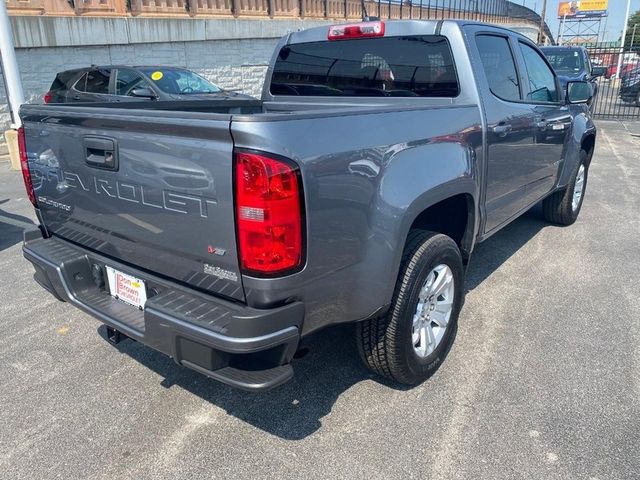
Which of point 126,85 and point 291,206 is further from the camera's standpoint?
point 126,85

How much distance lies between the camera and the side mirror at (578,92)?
4891 millimetres

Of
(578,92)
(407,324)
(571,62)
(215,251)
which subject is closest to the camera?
(215,251)

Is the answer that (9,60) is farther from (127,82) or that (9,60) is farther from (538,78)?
(538,78)

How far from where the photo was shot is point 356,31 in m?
3.67

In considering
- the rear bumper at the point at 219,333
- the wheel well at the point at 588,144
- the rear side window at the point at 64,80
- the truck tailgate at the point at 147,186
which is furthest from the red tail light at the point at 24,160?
the rear side window at the point at 64,80

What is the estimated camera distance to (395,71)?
357 cm

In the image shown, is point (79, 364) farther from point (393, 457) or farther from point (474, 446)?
point (474, 446)

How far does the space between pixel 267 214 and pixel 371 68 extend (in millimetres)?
2099

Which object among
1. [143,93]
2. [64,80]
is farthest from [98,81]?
[143,93]

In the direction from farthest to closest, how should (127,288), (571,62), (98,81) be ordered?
(571,62) < (98,81) < (127,288)

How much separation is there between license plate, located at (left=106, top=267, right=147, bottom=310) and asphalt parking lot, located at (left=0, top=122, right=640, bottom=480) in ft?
2.08

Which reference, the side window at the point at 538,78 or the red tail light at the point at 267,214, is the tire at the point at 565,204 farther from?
the red tail light at the point at 267,214

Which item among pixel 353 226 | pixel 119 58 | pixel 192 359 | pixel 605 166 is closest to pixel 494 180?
pixel 353 226

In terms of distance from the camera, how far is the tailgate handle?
237 cm
